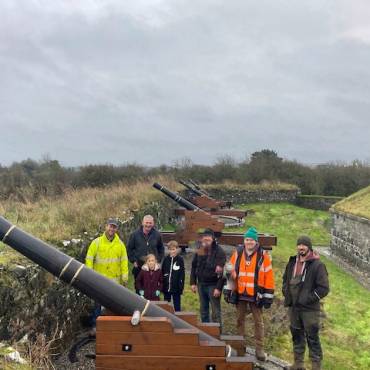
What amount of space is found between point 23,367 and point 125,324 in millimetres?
749

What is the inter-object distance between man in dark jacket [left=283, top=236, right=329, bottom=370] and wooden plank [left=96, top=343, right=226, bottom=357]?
5.11 ft

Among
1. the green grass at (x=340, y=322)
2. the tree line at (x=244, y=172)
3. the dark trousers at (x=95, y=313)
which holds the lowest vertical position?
the green grass at (x=340, y=322)

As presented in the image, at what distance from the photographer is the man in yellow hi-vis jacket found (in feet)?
16.5

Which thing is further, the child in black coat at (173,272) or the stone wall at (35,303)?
the child in black coat at (173,272)

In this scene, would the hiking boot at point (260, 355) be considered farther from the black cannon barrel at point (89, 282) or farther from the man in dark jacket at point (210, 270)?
the black cannon barrel at point (89, 282)

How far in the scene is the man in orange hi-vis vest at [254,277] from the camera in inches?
182

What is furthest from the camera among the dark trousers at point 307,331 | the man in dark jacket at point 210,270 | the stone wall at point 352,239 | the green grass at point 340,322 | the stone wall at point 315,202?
the stone wall at point 315,202

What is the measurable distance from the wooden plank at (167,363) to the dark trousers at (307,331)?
5.04ft

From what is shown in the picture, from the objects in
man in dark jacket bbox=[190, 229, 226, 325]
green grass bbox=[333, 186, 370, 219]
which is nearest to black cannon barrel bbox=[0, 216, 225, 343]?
man in dark jacket bbox=[190, 229, 226, 325]

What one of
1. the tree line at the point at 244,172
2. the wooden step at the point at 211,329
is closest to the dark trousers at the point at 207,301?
the wooden step at the point at 211,329

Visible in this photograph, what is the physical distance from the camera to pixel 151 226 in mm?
5762

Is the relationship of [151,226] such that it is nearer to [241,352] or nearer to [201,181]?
[241,352]

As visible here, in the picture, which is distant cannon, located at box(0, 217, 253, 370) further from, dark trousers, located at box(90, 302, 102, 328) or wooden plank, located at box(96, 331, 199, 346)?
dark trousers, located at box(90, 302, 102, 328)

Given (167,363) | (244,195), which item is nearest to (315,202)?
(244,195)
